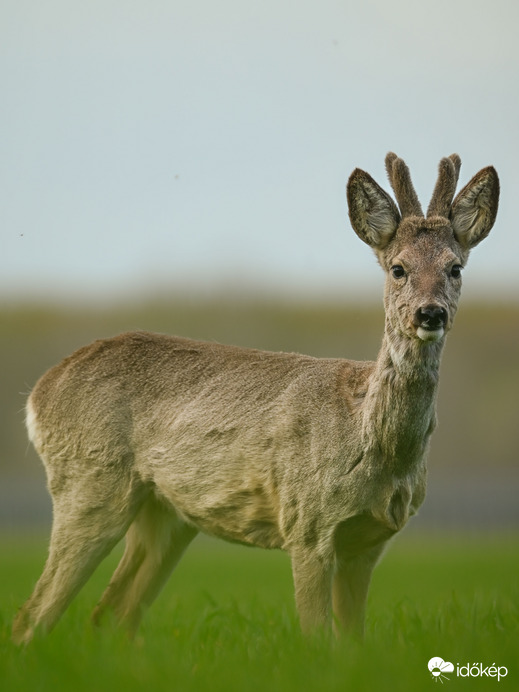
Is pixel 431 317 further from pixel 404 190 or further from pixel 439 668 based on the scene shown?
pixel 439 668

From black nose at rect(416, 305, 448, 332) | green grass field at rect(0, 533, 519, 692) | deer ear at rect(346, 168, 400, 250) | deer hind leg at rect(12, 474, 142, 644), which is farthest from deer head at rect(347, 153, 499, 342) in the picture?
deer hind leg at rect(12, 474, 142, 644)

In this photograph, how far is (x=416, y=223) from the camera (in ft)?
23.7

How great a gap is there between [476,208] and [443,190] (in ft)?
0.78

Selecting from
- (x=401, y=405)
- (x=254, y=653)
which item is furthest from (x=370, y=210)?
(x=254, y=653)

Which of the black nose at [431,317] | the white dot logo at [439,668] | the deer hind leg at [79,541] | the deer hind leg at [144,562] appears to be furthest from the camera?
the deer hind leg at [144,562]

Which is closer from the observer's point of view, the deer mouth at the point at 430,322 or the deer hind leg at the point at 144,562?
the deer mouth at the point at 430,322

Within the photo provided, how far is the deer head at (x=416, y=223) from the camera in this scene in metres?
6.97

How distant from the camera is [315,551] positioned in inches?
275

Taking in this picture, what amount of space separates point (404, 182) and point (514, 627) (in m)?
2.84

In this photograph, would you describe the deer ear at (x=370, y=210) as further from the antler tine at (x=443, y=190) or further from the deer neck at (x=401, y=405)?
the deer neck at (x=401, y=405)

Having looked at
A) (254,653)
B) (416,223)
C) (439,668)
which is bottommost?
(254,653)

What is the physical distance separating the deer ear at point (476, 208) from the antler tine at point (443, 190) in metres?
0.05

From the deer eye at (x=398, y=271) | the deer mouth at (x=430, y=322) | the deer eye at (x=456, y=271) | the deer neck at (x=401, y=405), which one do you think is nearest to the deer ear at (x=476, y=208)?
the deer eye at (x=456, y=271)

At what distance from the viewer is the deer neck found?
6934 mm
